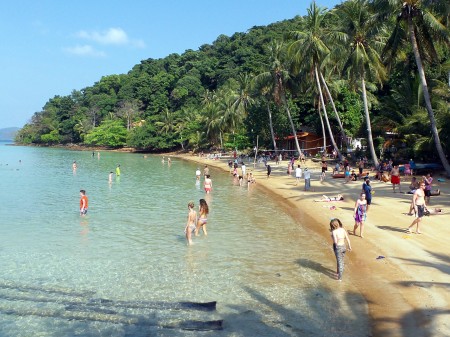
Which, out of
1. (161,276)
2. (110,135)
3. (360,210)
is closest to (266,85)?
(360,210)

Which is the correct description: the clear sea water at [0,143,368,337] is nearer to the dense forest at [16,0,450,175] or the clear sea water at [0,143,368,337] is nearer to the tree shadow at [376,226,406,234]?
the tree shadow at [376,226,406,234]

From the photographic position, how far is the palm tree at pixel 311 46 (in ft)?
119

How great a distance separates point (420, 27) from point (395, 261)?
1826 centimetres

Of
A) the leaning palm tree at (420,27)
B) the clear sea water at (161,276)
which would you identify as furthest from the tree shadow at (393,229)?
the leaning palm tree at (420,27)

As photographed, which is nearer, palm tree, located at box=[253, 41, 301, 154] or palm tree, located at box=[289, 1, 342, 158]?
palm tree, located at box=[289, 1, 342, 158]

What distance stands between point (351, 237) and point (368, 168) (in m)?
20.4

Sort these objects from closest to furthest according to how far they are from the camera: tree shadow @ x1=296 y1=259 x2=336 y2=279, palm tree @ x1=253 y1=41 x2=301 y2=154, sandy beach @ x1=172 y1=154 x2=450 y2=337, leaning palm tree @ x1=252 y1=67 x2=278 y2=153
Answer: sandy beach @ x1=172 y1=154 x2=450 y2=337 → tree shadow @ x1=296 y1=259 x2=336 y2=279 → palm tree @ x1=253 y1=41 x2=301 y2=154 → leaning palm tree @ x1=252 y1=67 x2=278 y2=153

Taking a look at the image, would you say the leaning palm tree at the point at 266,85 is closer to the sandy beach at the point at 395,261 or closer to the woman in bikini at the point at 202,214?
the sandy beach at the point at 395,261

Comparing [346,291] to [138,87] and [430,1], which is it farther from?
[138,87]

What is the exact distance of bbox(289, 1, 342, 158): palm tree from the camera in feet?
119

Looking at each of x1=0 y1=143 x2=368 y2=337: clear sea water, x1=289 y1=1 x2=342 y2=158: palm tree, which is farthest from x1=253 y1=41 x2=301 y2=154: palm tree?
x1=0 y1=143 x2=368 y2=337: clear sea water

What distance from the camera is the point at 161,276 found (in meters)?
11.3

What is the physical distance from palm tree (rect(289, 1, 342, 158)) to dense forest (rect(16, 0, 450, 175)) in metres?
0.10

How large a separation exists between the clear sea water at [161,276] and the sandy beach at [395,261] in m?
0.55
